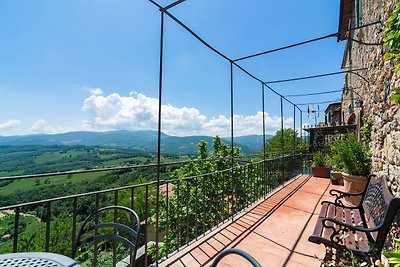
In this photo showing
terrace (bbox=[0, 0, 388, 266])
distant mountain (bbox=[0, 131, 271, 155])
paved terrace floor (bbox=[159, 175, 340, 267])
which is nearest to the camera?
terrace (bbox=[0, 0, 388, 266])

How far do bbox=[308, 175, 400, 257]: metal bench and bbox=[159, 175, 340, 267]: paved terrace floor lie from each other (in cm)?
24

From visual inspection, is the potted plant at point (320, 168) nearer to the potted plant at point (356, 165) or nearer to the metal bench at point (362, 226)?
the potted plant at point (356, 165)

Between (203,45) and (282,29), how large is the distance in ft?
8.94

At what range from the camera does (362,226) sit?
204 centimetres

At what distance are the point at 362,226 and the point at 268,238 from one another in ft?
3.07

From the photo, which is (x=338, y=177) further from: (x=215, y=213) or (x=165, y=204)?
(x=165, y=204)

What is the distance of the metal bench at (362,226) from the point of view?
144 cm

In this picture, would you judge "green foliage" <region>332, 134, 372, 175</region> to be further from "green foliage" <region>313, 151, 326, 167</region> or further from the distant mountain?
the distant mountain

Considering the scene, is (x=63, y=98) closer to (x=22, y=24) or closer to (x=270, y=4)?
(x=22, y=24)

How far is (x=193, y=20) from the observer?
2.05m

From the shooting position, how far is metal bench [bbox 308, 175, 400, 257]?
4.71 ft

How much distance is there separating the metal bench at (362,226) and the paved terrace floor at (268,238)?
236 millimetres

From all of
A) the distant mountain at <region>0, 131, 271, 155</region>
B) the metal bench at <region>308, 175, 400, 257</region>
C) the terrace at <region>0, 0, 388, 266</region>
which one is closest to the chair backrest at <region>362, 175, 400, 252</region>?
the metal bench at <region>308, 175, 400, 257</region>

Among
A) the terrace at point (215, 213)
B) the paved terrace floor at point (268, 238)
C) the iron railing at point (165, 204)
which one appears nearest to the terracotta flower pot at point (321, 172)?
the iron railing at point (165, 204)
